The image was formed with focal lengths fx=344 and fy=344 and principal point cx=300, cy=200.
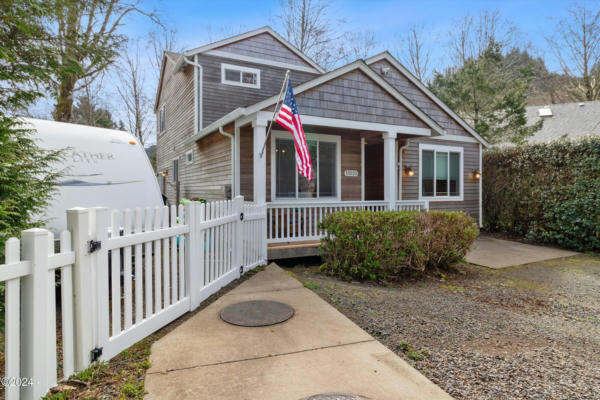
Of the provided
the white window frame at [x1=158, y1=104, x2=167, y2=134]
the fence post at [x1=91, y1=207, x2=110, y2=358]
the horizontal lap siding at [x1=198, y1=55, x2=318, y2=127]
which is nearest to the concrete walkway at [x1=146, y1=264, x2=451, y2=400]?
the fence post at [x1=91, y1=207, x2=110, y2=358]

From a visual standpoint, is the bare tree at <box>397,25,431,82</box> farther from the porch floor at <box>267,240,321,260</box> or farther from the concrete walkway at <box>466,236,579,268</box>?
the porch floor at <box>267,240,321,260</box>

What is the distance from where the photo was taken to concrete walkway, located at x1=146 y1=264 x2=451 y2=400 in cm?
214

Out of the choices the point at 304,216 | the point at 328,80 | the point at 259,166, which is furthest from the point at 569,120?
the point at 259,166

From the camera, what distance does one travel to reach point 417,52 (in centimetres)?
2216

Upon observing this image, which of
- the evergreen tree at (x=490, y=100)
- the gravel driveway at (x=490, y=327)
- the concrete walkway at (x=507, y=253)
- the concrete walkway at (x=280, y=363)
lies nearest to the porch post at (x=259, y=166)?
the gravel driveway at (x=490, y=327)

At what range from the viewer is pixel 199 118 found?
1098cm

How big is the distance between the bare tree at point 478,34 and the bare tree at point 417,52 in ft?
7.66

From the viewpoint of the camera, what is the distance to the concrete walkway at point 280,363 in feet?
7.02

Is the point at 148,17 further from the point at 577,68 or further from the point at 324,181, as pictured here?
the point at 577,68

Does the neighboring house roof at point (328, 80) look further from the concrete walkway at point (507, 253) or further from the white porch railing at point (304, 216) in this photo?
the concrete walkway at point (507, 253)

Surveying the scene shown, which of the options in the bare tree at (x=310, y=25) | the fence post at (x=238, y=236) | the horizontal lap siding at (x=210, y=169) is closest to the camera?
the fence post at (x=238, y=236)

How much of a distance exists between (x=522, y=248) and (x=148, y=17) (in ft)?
43.0

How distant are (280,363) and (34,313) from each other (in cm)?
155

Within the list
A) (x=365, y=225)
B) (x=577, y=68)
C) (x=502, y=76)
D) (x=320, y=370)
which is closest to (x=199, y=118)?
(x=365, y=225)
